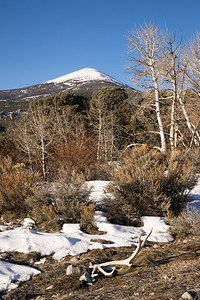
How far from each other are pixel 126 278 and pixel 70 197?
2.42 metres

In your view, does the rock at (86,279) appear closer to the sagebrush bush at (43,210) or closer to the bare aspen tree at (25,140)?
the sagebrush bush at (43,210)

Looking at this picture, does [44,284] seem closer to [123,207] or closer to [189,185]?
[123,207]

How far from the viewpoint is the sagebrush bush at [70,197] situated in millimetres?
4684

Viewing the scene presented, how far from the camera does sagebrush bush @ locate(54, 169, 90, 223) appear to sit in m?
4.68

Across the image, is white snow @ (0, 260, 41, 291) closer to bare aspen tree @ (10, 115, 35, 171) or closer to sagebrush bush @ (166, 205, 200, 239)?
sagebrush bush @ (166, 205, 200, 239)

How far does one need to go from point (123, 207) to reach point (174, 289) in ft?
8.47

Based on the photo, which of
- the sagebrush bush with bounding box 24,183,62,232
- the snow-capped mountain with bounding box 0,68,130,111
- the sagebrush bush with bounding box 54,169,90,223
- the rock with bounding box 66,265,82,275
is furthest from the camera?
the snow-capped mountain with bounding box 0,68,130,111

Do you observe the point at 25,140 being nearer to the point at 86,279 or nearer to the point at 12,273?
the point at 12,273

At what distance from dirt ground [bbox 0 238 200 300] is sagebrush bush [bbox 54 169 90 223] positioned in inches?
47.4

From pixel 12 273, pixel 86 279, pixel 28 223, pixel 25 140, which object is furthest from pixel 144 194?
pixel 25 140

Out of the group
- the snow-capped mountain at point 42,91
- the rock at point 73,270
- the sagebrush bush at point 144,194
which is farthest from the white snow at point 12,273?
the snow-capped mountain at point 42,91

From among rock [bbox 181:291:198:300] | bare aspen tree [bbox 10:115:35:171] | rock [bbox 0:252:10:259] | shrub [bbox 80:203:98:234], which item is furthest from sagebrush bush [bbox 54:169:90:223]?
bare aspen tree [bbox 10:115:35:171]

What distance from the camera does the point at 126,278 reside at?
8.87 feet

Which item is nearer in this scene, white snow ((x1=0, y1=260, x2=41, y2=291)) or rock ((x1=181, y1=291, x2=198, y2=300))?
rock ((x1=181, y1=291, x2=198, y2=300))
